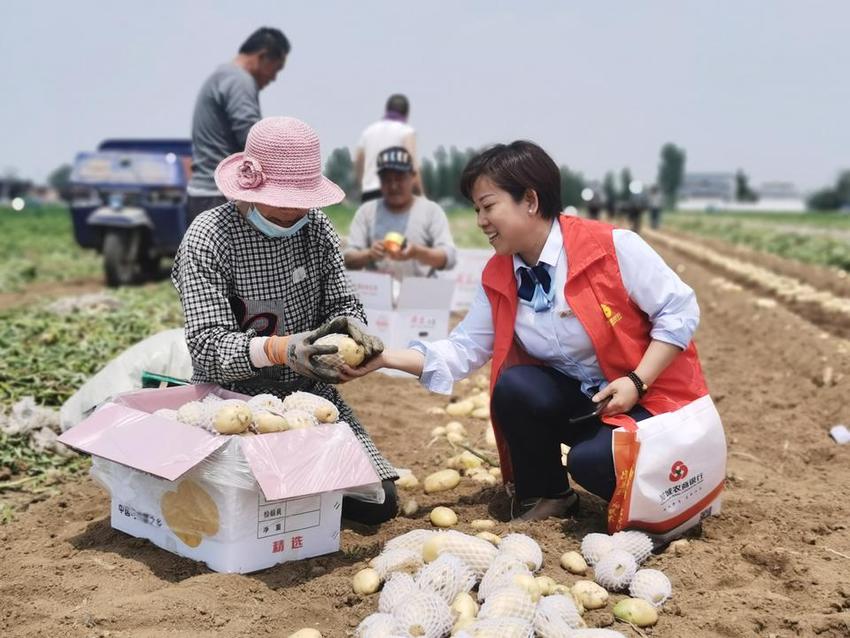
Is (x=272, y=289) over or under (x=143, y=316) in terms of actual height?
over

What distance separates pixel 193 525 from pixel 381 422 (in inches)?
79.0

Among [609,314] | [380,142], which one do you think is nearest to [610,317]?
[609,314]

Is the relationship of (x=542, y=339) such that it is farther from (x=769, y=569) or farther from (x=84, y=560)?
(x=84, y=560)

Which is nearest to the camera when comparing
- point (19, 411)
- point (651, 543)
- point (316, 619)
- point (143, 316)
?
point (316, 619)

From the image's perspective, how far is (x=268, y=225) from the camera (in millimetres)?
3020

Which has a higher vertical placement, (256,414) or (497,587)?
(256,414)

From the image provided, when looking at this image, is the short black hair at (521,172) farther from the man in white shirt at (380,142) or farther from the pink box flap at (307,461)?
the man in white shirt at (380,142)

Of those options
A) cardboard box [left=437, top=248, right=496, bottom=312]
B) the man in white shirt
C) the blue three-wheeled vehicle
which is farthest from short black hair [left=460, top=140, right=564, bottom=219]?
the blue three-wheeled vehicle

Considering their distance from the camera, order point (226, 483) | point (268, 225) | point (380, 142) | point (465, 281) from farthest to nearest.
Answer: point (465, 281)
point (380, 142)
point (268, 225)
point (226, 483)

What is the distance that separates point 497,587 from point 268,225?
1.39 metres

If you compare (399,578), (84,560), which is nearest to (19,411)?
(84,560)

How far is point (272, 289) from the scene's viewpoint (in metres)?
3.17

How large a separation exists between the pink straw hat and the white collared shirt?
0.68m

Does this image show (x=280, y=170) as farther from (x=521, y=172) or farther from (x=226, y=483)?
(x=226, y=483)
